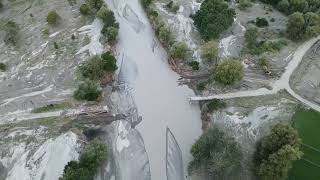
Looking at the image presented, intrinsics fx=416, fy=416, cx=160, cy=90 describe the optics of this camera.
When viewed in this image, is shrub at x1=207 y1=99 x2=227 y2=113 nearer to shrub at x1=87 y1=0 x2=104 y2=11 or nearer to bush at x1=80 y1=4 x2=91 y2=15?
shrub at x1=87 y1=0 x2=104 y2=11

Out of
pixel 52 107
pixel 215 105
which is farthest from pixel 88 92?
pixel 215 105

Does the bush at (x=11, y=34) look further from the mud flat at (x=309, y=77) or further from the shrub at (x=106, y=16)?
the mud flat at (x=309, y=77)

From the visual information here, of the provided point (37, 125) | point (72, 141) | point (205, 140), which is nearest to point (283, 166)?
point (205, 140)

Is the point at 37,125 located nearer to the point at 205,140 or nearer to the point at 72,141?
the point at 72,141

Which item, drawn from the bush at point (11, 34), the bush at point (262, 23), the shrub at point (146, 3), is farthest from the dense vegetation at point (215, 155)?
the bush at point (11, 34)

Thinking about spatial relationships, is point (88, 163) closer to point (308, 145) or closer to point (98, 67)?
point (98, 67)
